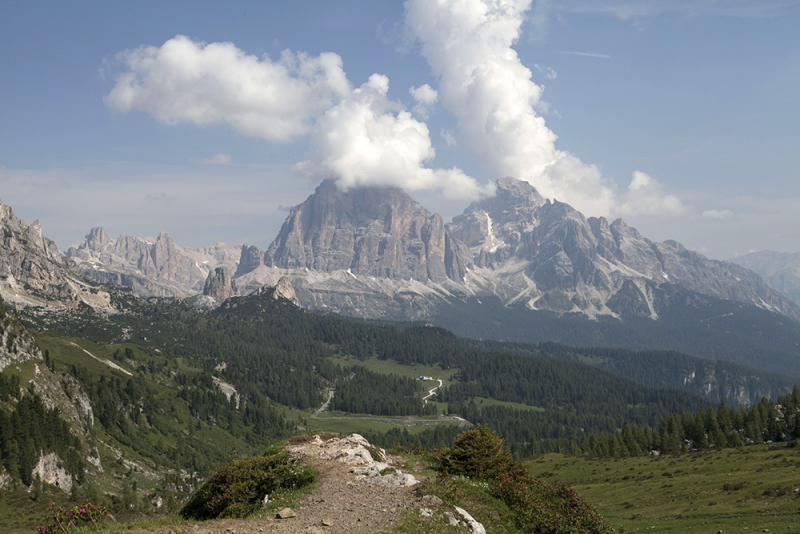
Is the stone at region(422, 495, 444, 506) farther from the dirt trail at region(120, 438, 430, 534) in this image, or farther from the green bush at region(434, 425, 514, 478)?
the green bush at region(434, 425, 514, 478)

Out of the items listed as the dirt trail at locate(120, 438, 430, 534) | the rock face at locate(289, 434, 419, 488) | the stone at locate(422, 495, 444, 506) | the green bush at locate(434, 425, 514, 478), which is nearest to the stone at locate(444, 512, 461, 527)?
the stone at locate(422, 495, 444, 506)

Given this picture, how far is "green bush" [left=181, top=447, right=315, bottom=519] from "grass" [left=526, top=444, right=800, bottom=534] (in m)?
39.6

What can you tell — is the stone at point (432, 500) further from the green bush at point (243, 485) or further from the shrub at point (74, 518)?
the shrub at point (74, 518)

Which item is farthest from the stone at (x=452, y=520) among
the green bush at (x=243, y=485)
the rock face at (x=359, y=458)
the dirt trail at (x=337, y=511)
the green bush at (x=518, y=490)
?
the green bush at (x=243, y=485)

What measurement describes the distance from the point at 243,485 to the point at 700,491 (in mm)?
62692

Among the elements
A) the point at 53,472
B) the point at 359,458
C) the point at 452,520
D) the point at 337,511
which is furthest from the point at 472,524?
the point at 53,472

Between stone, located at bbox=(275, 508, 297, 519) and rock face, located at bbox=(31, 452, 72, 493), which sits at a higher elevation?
stone, located at bbox=(275, 508, 297, 519)

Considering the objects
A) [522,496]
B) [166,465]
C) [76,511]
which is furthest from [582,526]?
[166,465]

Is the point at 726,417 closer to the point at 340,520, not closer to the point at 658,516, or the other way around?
the point at 658,516

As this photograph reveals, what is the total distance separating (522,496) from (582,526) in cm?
474

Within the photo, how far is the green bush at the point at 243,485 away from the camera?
35659mm

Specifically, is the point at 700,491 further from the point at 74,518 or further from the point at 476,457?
the point at 74,518

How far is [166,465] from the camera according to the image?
169m

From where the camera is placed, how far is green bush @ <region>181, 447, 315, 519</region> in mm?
35659
